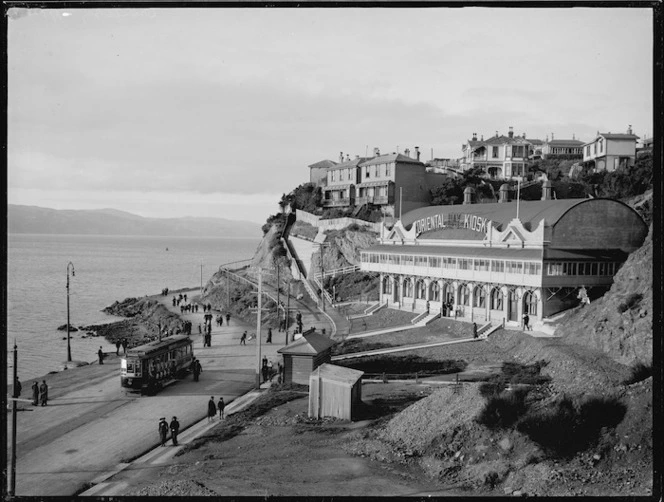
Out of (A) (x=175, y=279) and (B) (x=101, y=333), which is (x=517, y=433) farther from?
(A) (x=175, y=279)

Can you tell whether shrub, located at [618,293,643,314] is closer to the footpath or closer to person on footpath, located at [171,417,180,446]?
the footpath

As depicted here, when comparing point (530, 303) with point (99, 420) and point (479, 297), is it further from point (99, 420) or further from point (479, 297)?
point (99, 420)

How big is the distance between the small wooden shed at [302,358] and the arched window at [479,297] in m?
20.4

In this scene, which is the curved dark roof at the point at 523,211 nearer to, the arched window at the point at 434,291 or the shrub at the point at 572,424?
the arched window at the point at 434,291

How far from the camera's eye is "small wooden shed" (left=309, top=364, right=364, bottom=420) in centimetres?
2525

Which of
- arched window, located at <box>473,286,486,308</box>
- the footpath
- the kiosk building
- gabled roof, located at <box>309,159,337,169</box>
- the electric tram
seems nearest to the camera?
the footpath

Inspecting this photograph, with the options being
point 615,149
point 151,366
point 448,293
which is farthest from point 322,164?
point 151,366

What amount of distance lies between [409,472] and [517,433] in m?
3.77

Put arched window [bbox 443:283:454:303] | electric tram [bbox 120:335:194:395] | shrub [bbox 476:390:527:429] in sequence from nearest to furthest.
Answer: shrub [bbox 476:390:527:429] → electric tram [bbox 120:335:194:395] → arched window [bbox 443:283:454:303]

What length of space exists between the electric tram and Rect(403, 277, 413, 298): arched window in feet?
89.5

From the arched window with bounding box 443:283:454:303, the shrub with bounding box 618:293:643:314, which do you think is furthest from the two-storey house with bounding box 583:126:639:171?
the shrub with bounding box 618:293:643:314

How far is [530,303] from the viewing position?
1720 inches

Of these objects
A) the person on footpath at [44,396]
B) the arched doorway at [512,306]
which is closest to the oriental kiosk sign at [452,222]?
the arched doorway at [512,306]

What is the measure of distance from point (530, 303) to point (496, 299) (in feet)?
11.6
